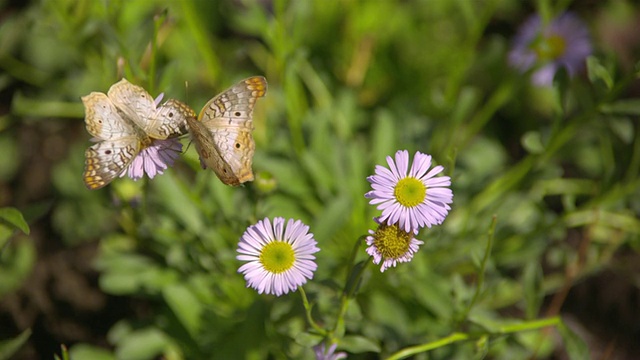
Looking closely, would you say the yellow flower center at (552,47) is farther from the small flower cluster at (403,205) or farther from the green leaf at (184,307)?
the green leaf at (184,307)

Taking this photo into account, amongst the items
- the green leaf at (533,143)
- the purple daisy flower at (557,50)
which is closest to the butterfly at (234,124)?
the green leaf at (533,143)

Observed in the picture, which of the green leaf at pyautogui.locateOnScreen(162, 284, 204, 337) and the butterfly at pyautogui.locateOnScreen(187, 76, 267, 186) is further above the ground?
the butterfly at pyautogui.locateOnScreen(187, 76, 267, 186)

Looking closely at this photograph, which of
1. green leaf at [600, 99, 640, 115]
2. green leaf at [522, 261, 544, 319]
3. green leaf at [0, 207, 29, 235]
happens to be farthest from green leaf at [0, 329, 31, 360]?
green leaf at [600, 99, 640, 115]

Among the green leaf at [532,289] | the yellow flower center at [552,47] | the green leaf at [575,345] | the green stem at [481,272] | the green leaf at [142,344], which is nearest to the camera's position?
the green stem at [481,272]

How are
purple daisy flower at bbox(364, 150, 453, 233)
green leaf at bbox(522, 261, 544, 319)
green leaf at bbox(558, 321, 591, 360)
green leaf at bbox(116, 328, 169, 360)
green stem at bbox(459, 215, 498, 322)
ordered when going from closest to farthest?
1. purple daisy flower at bbox(364, 150, 453, 233)
2. green stem at bbox(459, 215, 498, 322)
3. green leaf at bbox(558, 321, 591, 360)
4. green leaf at bbox(522, 261, 544, 319)
5. green leaf at bbox(116, 328, 169, 360)

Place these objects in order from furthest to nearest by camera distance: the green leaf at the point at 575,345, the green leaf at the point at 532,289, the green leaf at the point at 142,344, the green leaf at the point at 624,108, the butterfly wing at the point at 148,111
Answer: the green leaf at the point at 142,344 < the green leaf at the point at 532,289 < the green leaf at the point at 624,108 < the green leaf at the point at 575,345 < the butterfly wing at the point at 148,111

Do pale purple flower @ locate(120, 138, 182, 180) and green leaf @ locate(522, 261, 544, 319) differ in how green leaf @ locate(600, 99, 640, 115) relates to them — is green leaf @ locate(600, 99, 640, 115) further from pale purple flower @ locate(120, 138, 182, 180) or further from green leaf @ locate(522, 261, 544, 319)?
pale purple flower @ locate(120, 138, 182, 180)

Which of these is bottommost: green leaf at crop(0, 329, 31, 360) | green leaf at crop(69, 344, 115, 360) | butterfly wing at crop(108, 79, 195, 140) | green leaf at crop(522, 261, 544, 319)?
green leaf at crop(0, 329, 31, 360)
